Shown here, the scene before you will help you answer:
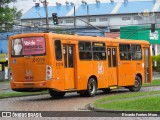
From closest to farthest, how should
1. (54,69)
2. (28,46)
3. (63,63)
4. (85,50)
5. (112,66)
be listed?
(54,69) < (28,46) < (63,63) < (85,50) < (112,66)

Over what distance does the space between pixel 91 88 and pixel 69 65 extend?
216 centimetres

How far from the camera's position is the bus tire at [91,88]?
2375 cm

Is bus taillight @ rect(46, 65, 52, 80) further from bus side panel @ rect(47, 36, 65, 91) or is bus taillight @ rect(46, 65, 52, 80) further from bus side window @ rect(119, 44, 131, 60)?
bus side window @ rect(119, 44, 131, 60)

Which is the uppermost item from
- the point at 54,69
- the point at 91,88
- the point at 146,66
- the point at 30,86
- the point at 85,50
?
the point at 85,50

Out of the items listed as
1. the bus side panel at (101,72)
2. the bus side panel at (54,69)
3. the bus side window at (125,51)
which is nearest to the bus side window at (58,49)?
the bus side panel at (54,69)

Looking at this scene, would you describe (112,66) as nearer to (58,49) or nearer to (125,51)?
(125,51)

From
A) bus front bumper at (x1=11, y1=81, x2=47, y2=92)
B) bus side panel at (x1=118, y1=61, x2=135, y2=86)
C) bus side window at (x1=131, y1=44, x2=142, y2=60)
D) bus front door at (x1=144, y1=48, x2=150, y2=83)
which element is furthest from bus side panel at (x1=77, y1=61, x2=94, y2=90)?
bus front door at (x1=144, y1=48, x2=150, y2=83)

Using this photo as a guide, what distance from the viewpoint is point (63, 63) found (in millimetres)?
22172

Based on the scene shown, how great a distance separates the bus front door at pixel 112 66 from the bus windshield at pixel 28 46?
5.29m

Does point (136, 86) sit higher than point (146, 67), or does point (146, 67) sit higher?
point (146, 67)

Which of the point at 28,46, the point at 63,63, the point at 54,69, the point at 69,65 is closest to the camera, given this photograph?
the point at 54,69

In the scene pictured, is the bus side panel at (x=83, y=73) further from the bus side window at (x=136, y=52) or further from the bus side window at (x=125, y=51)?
the bus side window at (x=136, y=52)

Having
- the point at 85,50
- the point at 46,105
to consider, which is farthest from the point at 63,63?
the point at 46,105

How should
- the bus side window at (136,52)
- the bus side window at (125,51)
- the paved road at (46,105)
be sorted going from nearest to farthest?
1. the paved road at (46,105)
2. the bus side window at (125,51)
3. the bus side window at (136,52)
